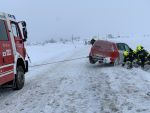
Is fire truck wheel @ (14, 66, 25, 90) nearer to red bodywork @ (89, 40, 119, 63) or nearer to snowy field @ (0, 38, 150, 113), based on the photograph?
snowy field @ (0, 38, 150, 113)

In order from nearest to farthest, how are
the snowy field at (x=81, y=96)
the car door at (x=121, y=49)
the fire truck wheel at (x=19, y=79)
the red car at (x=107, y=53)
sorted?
the snowy field at (x=81, y=96) < the fire truck wheel at (x=19, y=79) < the red car at (x=107, y=53) < the car door at (x=121, y=49)

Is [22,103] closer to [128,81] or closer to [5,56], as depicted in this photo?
[5,56]

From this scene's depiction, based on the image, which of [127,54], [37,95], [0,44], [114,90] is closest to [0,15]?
[0,44]

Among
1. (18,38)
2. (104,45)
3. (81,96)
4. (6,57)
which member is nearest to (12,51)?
(6,57)

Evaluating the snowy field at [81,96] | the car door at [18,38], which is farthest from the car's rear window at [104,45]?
the car door at [18,38]

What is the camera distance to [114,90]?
11109 mm

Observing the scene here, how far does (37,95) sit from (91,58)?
10448 millimetres

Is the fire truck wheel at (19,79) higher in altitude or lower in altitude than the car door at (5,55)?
lower

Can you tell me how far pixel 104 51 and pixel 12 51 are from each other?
9.73 metres

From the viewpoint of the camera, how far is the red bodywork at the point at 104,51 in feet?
67.4

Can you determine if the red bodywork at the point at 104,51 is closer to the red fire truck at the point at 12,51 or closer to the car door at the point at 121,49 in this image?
the car door at the point at 121,49

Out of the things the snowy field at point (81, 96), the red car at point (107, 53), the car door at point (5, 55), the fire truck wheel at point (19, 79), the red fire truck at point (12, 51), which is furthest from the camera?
the red car at point (107, 53)

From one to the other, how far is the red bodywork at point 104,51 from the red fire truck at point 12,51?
7.90 m

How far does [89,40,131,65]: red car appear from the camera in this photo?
2045 cm
